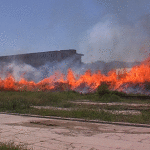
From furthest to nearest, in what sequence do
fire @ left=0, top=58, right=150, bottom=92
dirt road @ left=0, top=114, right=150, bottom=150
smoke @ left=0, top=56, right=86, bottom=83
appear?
smoke @ left=0, top=56, right=86, bottom=83 → fire @ left=0, top=58, right=150, bottom=92 → dirt road @ left=0, top=114, right=150, bottom=150

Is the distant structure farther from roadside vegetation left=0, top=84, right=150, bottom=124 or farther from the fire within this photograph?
roadside vegetation left=0, top=84, right=150, bottom=124

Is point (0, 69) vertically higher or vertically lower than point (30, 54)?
lower

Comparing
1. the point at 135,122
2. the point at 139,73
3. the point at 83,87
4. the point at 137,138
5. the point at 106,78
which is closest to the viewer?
the point at 137,138

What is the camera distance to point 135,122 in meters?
7.99

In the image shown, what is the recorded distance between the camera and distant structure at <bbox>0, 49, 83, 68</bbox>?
29.5 m

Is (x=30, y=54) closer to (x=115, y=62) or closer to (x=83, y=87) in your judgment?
(x=83, y=87)

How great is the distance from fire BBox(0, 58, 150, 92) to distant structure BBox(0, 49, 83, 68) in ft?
7.22

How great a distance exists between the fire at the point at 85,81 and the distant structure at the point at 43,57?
220 centimetres

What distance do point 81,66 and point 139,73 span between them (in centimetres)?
923

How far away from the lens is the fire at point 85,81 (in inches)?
935

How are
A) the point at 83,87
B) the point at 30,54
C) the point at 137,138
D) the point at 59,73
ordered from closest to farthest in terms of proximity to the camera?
the point at 137,138 → the point at 83,87 → the point at 59,73 → the point at 30,54

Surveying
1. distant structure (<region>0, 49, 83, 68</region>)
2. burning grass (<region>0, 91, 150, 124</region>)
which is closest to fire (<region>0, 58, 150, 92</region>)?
distant structure (<region>0, 49, 83, 68</region>)

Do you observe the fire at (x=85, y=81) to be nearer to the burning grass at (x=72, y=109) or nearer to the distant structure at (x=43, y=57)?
the distant structure at (x=43, y=57)

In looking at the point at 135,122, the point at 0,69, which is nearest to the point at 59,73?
the point at 0,69
